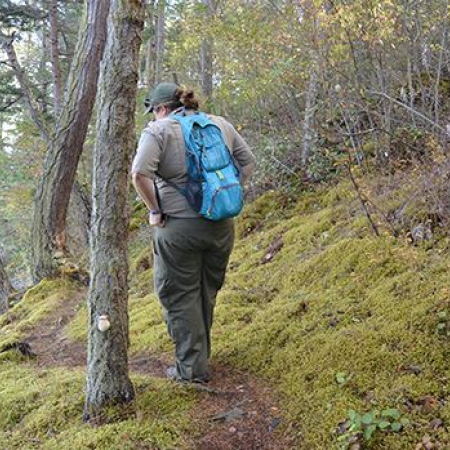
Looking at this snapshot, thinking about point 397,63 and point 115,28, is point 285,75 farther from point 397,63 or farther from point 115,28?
point 115,28

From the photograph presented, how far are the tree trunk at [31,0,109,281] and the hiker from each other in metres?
5.48

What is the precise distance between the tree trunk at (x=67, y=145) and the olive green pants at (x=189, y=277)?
227 inches

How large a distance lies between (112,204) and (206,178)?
674mm

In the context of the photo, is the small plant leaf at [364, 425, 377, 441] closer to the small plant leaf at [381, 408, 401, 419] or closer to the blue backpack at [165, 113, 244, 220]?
the small plant leaf at [381, 408, 401, 419]

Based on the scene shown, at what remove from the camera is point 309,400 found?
3.13 meters

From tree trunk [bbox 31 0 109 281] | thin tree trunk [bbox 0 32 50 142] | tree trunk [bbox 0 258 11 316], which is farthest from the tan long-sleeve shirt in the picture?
thin tree trunk [bbox 0 32 50 142]

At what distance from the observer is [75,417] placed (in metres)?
3.36

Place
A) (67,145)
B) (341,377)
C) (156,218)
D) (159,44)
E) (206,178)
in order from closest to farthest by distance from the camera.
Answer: (341,377) < (206,178) < (156,218) < (67,145) < (159,44)

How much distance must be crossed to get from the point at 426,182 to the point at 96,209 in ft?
10.5

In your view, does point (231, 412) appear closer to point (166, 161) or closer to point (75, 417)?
point (75, 417)

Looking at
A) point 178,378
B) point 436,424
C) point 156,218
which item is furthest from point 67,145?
point 436,424

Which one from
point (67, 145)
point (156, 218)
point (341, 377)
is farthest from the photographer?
point (67, 145)

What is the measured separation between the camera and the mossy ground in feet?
9.36

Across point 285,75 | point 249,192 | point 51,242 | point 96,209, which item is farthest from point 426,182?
point 51,242
